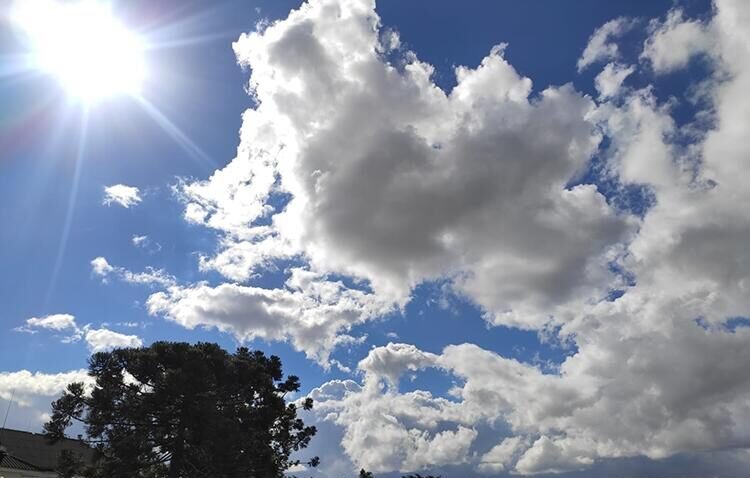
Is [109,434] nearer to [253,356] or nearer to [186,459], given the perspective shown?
[186,459]

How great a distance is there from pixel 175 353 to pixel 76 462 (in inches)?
349

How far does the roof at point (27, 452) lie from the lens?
57094 mm

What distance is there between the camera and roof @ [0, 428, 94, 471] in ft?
187

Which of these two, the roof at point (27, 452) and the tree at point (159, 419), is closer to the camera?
the tree at point (159, 419)

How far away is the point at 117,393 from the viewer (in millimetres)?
31656

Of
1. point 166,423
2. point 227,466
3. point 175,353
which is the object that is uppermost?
point 175,353

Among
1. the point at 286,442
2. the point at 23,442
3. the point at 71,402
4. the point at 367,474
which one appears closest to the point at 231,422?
the point at 71,402

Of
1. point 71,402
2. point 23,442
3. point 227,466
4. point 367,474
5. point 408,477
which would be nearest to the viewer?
point 71,402

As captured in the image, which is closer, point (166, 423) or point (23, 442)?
point (166, 423)

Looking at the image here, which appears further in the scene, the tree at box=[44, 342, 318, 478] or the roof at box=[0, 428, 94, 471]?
the roof at box=[0, 428, 94, 471]

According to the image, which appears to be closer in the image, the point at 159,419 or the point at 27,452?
the point at 159,419

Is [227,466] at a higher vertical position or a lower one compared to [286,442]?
lower

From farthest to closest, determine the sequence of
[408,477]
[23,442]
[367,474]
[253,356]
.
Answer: [408,477] → [367,474] → [23,442] → [253,356]

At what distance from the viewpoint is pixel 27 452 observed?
5956 centimetres
